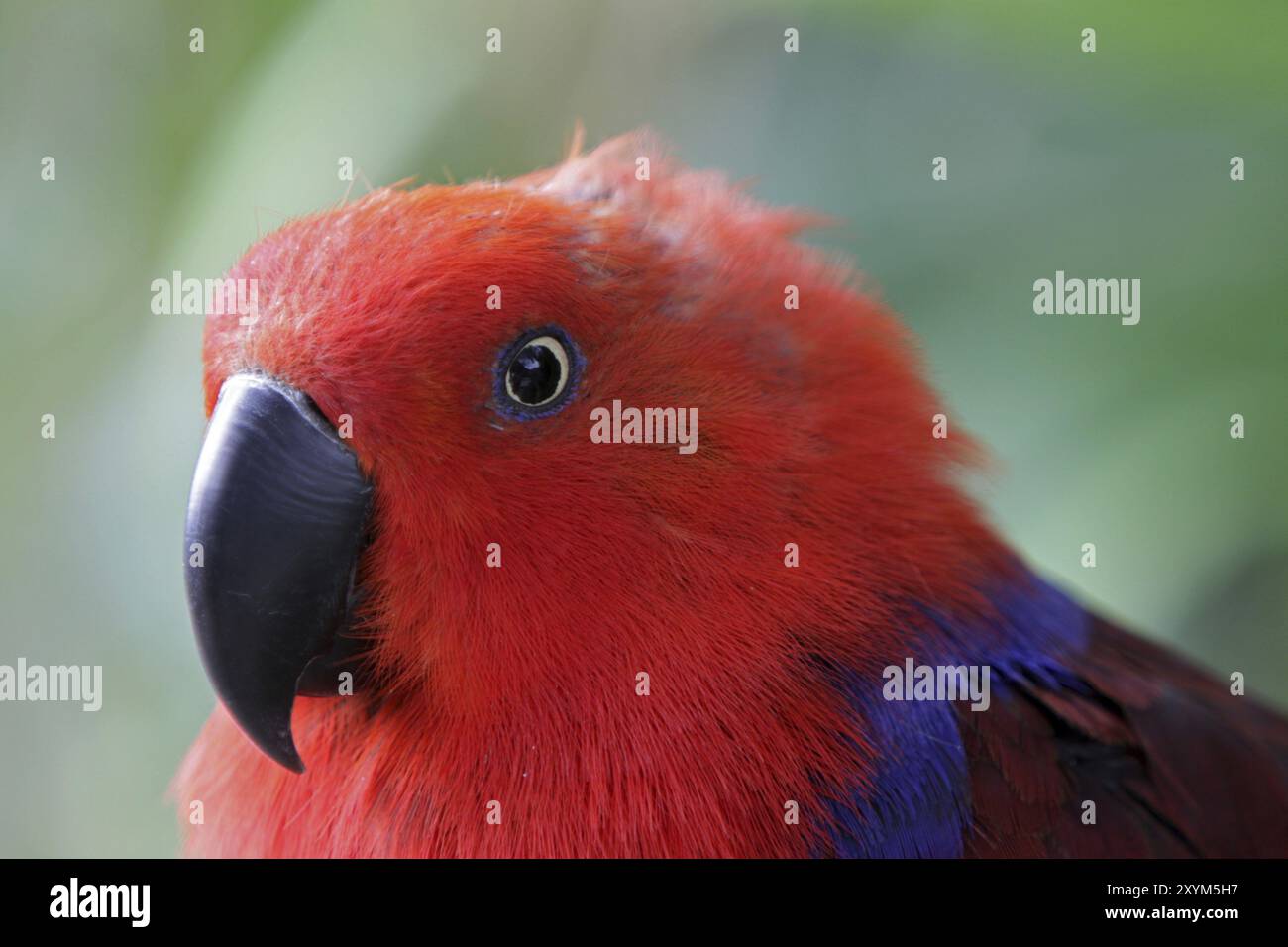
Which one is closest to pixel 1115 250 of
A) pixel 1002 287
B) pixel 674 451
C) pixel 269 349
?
pixel 1002 287

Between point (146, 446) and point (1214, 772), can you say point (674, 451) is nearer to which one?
point (1214, 772)

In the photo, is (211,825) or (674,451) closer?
(674,451)

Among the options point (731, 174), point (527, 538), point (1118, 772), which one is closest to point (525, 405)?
point (527, 538)

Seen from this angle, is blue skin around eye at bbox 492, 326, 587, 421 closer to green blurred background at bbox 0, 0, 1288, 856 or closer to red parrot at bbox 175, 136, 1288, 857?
red parrot at bbox 175, 136, 1288, 857

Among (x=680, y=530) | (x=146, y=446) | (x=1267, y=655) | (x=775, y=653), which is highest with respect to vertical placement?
(x=146, y=446)

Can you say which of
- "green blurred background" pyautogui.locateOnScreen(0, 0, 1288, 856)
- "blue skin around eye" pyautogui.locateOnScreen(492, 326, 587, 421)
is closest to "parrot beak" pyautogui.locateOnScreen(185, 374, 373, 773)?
"blue skin around eye" pyautogui.locateOnScreen(492, 326, 587, 421)

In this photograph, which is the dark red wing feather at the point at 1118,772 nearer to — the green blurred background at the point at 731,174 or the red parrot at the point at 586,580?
the red parrot at the point at 586,580

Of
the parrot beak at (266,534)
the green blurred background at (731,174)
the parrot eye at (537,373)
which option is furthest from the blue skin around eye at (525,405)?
the green blurred background at (731,174)
